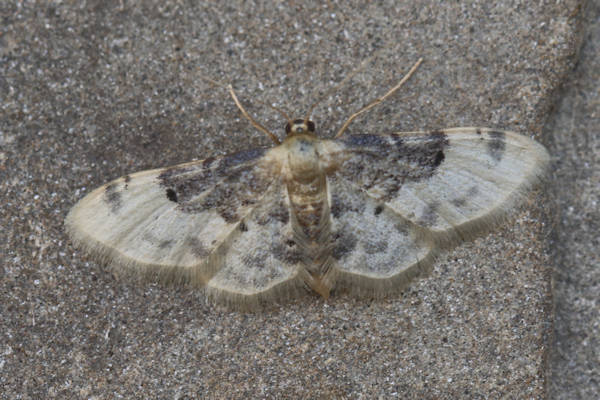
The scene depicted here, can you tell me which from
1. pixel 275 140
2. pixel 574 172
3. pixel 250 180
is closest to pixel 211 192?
pixel 250 180

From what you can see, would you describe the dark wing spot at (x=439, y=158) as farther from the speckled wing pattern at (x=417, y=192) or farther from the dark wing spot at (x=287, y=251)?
the dark wing spot at (x=287, y=251)

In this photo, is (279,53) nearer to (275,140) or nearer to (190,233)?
(275,140)

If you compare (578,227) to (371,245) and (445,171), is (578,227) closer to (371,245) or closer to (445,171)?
(445,171)

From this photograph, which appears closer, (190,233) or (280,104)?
(190,233)

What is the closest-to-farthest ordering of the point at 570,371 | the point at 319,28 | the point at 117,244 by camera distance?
the point at 117,244 → the point at 570,371 → the point at 319,28

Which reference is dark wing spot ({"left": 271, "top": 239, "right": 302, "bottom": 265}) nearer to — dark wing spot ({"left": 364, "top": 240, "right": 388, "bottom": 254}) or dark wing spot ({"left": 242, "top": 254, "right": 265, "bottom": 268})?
dark wing spot ({"left": 242, "top": 254, "right": 265, "bottom": 268})
